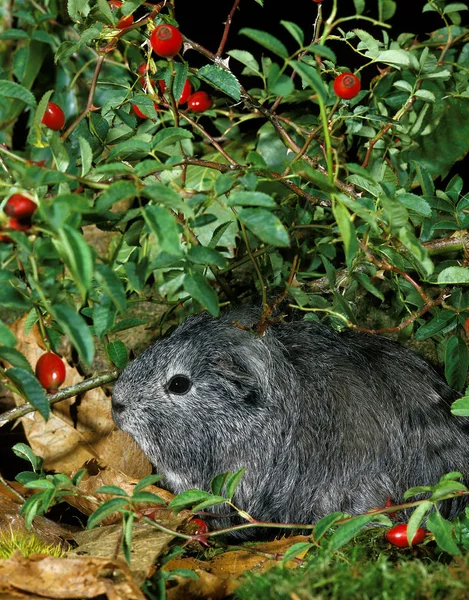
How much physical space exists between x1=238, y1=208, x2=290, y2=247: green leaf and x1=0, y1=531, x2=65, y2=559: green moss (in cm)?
166

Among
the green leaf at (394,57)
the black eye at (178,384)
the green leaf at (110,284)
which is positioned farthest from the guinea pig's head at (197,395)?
the green leaf at (394,57)

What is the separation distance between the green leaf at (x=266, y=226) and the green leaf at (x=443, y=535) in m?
1.19

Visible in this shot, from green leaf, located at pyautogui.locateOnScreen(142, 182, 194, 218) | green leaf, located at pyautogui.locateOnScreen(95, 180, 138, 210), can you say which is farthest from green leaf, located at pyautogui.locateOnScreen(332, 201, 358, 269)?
green leaf, located at pyautogui.locateOnScreen(95, 180, 138, 210)

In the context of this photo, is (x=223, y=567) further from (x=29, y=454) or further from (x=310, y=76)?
(x=310, y=76)

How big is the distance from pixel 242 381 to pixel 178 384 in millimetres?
335

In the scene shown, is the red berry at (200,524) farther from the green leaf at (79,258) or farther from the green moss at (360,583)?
the green leaf at (79,258)

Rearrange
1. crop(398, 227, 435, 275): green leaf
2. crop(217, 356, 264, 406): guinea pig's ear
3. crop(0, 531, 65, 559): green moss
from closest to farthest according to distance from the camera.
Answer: crop(398, 227, 435, 275): green leaf
crop(0, 531, 65, 559): green moss
crop(217, 356, 264, 406): guinea pig's ear

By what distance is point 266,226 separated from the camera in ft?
8.38

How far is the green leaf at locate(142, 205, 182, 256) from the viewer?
7.81ft

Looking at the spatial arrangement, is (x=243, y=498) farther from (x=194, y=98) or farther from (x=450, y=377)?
(x=194, y=98)

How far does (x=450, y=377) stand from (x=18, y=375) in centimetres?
202

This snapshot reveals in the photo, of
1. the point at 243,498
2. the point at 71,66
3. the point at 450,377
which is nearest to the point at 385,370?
the point at 450,377

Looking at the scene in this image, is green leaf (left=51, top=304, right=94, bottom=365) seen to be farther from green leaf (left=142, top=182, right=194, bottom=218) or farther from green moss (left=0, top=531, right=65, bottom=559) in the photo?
green moss (left=0, top=531, right=65, bottom=559)

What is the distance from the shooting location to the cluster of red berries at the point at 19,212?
2359 mm
